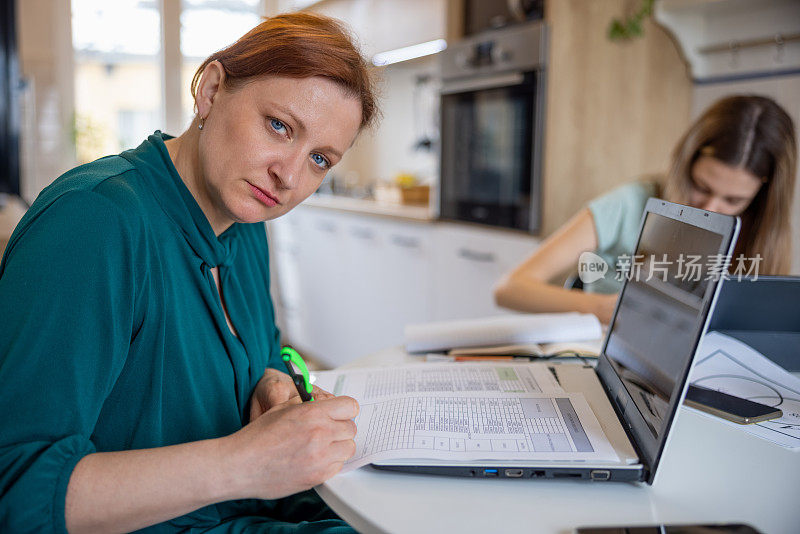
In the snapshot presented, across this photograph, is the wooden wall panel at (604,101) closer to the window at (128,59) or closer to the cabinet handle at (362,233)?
the cabinet handle at (362,233)

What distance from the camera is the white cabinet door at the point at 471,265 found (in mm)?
2594

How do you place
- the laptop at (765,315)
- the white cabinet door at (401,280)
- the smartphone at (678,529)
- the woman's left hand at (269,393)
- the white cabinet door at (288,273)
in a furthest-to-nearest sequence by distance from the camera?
the white cabinet door at (288,273) < the white cabinet door at (401,280) < the laptop at (765,315) < the woman's left hand at (269,393) < the smartphone at (678,529)

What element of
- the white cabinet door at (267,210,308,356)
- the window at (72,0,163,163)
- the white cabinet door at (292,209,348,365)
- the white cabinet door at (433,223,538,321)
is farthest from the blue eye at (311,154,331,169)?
the window at (72,0,163,163)

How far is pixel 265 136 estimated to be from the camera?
2.88ft

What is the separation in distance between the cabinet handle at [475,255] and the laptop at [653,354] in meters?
1.69

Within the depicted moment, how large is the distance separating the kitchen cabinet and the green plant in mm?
781

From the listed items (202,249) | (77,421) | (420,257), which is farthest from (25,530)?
(420,257)

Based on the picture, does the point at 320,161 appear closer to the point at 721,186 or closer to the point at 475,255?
the point at 721,186

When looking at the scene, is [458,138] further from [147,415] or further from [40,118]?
[40,118]

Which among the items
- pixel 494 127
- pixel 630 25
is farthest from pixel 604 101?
pixel 494 127

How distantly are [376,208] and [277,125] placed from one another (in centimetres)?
254

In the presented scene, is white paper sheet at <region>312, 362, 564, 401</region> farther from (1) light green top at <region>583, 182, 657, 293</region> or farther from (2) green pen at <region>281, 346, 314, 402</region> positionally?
(1) light green top at <region>583, 182, 657, 293</region>

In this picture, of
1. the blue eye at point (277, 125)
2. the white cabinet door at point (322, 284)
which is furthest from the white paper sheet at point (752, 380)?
the white cabinet door at point (322, 284)

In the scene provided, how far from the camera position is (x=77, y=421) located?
0.68 meters
